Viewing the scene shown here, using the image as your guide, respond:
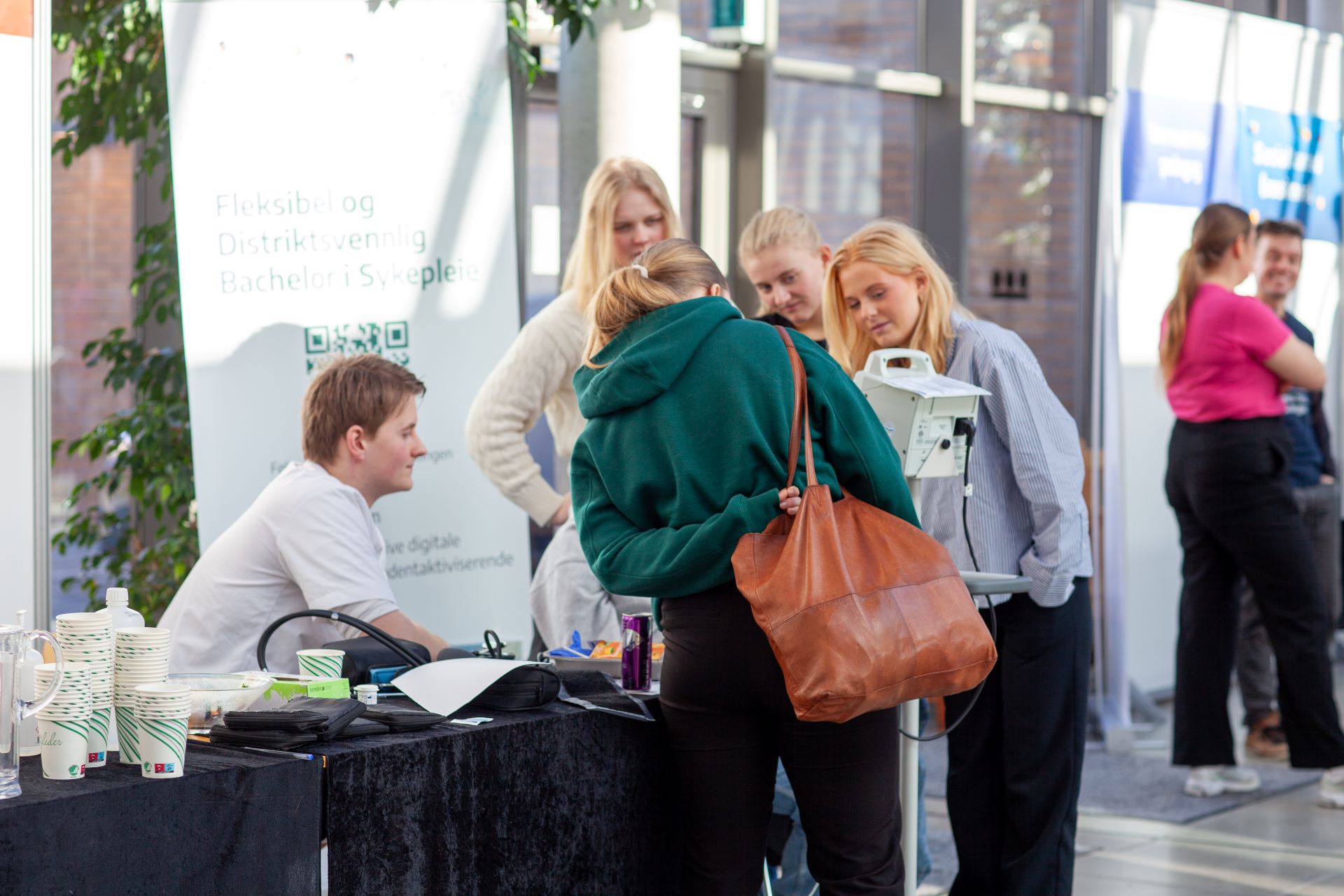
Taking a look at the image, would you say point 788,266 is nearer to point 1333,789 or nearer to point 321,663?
point 321,663

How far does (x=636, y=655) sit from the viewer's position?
2.39 metres

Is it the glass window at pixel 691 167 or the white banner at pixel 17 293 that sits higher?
the glass window at pixel 691 167

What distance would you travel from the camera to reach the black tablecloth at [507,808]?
1921 millimetres

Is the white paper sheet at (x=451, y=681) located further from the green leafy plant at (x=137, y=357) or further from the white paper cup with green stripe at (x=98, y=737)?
the green leafy plant at (x=137, y=357)

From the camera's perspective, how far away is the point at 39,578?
2.89m

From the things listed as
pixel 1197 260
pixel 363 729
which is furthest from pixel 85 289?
pixel 1197 260

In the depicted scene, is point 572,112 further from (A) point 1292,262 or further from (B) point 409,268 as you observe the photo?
(A) point 1292,262

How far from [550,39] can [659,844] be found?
295 centimetres

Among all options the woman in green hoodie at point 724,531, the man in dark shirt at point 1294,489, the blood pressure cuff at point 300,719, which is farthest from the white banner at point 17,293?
the man in dark shirt at point 1294,489

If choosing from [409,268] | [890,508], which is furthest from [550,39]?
[890,508]

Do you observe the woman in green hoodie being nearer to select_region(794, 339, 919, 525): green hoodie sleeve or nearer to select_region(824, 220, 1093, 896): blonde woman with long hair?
select_region(794, 339, 919, 525): green hoodie sleeve

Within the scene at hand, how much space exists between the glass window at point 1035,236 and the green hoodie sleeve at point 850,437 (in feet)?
12.4

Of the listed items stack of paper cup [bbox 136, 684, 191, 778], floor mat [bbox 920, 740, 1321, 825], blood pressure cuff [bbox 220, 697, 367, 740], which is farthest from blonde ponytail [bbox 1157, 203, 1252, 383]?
stack of paper cup [bbox 136, 684, 191, 778]

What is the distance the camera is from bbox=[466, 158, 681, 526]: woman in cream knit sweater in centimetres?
320
